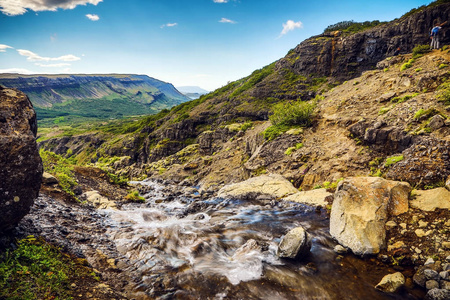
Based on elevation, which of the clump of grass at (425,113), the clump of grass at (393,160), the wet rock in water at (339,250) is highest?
the clump of grass at (425,113)

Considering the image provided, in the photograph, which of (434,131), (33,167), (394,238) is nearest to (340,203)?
(394,238)

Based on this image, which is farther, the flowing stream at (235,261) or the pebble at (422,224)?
the pebble at (422,224)

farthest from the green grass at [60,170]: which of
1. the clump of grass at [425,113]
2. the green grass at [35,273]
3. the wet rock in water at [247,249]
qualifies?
the clump of grass at [425,113]

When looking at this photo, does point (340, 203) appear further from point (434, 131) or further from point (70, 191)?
point (70, 191)

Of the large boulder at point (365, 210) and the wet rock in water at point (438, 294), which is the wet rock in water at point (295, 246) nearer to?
the large boulder at point (365, 210)

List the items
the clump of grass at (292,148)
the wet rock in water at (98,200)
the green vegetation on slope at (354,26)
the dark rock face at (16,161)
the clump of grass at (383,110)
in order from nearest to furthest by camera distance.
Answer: the dark rock face at (16,161), the wet rock in water at (98,200), the clump of grass at (383,110), the clump of grass at (292,148), the green vegetation on slope at (354,26)

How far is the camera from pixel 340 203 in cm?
1135

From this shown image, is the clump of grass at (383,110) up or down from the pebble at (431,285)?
up

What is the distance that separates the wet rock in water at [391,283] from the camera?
7527 millimetres

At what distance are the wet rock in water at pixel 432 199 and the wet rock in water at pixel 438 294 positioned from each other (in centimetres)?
411

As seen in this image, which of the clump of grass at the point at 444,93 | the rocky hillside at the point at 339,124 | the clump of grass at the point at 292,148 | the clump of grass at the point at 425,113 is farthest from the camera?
the clump of grass at the point at 292,148

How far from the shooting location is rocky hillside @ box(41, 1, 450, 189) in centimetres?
→ 1486

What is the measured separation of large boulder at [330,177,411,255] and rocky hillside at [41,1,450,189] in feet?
6.77

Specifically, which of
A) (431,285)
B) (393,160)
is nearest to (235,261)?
(431,285)
